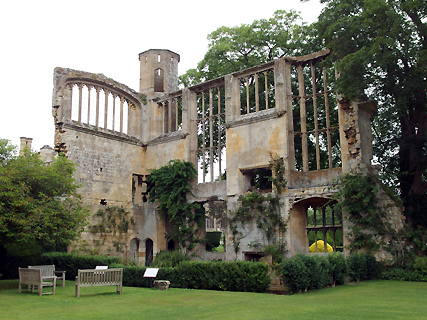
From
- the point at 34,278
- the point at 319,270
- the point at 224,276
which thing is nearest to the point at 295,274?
the point at 319,270

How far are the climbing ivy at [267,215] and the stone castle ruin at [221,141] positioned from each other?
285 mm

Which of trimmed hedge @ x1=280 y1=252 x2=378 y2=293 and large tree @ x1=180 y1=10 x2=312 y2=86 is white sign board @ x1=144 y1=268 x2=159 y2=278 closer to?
trimmed hedge @ x1=280 y1=252 x2=378 y2=293

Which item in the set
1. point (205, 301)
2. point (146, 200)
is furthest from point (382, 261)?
point (146, 200)

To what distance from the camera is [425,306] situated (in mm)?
9398

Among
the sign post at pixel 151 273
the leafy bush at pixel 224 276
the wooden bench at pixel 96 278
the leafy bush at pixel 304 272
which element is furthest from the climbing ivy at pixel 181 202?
the leafy bush at pixel 304 272

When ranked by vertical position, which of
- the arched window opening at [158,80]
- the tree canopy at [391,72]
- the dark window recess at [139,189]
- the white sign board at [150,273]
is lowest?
the white sign board at [150,273]

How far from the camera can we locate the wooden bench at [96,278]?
1236 cm

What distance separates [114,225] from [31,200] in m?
10.9

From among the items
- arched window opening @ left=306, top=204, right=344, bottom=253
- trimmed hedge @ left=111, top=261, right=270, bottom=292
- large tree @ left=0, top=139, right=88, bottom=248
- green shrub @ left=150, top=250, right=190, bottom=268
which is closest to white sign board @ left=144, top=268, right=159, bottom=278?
trimmed hedge @ left=111, top=261, right=270, bottom=292

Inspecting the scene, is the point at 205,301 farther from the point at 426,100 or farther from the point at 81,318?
the point at 426,100

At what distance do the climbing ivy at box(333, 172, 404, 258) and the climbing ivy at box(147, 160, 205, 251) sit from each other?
30.3ft

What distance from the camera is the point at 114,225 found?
25.1 metres

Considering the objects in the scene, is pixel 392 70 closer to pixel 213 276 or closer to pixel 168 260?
pixel 213 276

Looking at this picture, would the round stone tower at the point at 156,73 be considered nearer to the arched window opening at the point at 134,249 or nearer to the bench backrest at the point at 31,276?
the arched window opening at the point at 134,249
